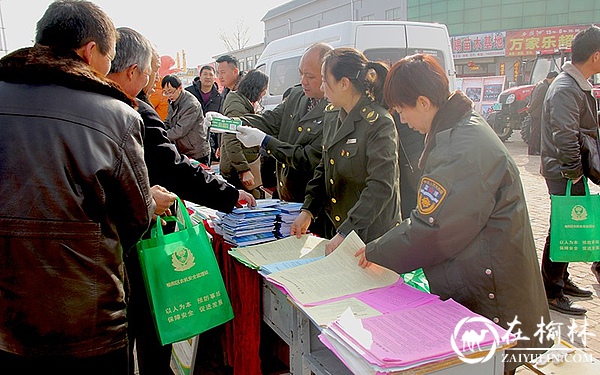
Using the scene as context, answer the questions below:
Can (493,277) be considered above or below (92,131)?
below

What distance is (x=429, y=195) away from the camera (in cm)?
148

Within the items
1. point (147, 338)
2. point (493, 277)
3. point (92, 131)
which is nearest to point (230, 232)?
point (147, 338)

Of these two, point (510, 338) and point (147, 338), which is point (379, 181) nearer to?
point (510, 338)

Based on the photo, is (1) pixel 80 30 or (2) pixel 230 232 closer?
(1) pixel 80 30

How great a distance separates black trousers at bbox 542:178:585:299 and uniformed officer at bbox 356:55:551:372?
201 cm

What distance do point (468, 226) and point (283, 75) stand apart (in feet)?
21.6

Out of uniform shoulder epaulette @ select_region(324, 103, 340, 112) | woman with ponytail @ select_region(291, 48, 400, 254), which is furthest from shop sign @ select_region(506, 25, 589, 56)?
woman with ponytail @ select_region(291, 48, 400, 254)

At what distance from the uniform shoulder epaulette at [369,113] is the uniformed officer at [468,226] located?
593mm

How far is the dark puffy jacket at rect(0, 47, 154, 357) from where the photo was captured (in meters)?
1.21

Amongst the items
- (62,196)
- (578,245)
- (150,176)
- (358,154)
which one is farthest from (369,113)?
(578,245)

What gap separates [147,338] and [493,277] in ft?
5.09

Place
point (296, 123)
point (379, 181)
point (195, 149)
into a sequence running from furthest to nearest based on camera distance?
point (195, 149) < point (296, 123) < point (379, 181)

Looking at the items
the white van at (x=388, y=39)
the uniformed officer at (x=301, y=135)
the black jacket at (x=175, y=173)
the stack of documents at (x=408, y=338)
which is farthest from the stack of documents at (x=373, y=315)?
the white van at (x=388, y=39)

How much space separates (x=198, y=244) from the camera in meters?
1.93
